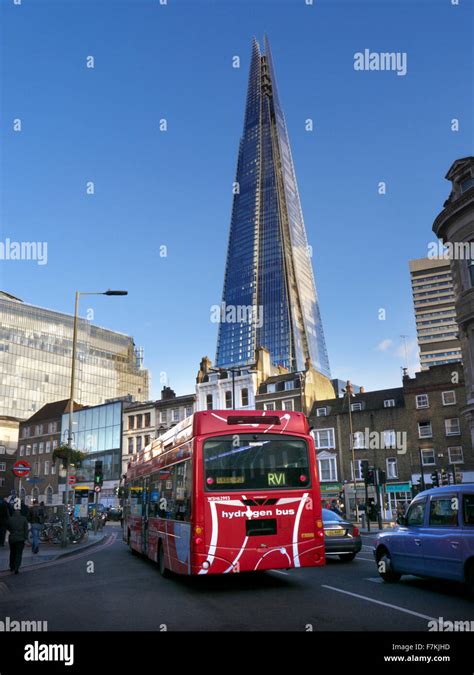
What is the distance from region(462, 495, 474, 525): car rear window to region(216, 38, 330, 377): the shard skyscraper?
148864 millimetres

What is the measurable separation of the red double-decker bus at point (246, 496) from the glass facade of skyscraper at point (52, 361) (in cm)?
11162

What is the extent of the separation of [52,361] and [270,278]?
234 ft

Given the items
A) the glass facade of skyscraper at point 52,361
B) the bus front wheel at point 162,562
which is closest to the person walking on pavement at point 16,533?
the bus front wheel at point 162,562

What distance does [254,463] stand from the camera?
435 inches

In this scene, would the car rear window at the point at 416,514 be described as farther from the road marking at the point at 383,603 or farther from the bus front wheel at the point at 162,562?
the bus front wheel at the point at 162,562

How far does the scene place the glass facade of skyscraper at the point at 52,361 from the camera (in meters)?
116

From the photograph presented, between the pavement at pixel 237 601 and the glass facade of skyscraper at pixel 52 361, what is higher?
the glass facade of skyscraper at pixel 52 361

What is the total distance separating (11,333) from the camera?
11544 centimetres

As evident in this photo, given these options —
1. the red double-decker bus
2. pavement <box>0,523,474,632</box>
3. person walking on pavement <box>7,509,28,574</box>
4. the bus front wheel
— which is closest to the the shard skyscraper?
person walking on pavement <box>7,509,28,574</box>

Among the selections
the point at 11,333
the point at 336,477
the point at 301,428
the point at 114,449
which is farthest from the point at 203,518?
the point at 11,333

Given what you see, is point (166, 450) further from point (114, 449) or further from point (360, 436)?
point (114, 449)

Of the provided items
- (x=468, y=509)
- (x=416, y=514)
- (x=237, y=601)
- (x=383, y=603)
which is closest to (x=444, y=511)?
(x=468, y=509)

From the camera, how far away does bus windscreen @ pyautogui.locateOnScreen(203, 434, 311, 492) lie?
10875 millimetres
